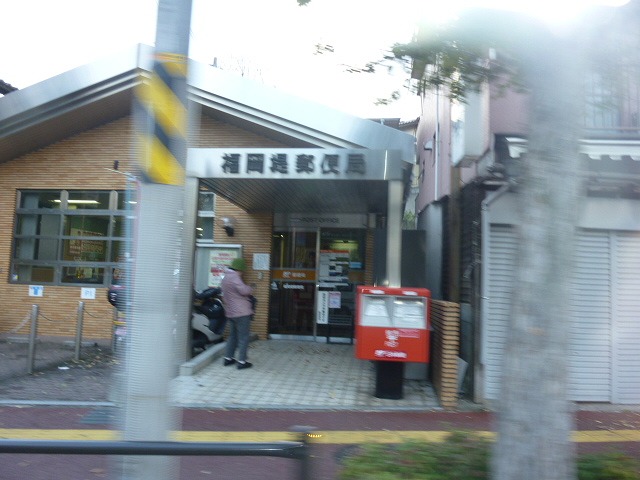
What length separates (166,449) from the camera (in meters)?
2.28

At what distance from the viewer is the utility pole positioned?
272 centimetres

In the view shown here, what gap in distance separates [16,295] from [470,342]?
1051cm

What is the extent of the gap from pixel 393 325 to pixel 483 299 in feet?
4.47

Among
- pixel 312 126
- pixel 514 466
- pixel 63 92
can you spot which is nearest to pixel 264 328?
pixel 312 126

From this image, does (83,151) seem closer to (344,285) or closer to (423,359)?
(344,285)

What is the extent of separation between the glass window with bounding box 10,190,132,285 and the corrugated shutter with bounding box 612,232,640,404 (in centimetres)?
1019

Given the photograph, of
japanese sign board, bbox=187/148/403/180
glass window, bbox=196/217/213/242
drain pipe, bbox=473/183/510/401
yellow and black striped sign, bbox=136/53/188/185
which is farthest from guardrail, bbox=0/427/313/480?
glass window, bbox=196/217/213/242

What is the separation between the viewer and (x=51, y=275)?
13.3 metres

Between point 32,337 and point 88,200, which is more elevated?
point 88,200

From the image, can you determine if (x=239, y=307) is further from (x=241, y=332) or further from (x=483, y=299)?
Result: (x=483, y=299)

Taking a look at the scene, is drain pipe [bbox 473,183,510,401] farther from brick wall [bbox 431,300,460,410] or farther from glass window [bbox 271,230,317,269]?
glass window [bbox 271,230,317,269]

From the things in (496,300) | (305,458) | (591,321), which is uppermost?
(496,300)

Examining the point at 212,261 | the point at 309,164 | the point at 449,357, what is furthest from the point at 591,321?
the point at 212,261

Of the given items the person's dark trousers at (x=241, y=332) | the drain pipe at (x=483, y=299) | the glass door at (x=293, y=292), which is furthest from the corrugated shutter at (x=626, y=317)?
the glass door at (x=293, y=292)
